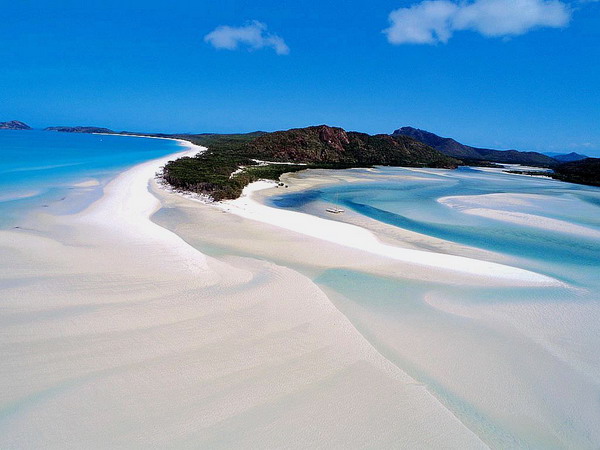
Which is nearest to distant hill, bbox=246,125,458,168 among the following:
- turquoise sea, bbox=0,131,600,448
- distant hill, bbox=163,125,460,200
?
distant hill, bbox=163,125,460,200

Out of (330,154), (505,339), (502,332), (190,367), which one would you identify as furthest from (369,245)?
(330,154)

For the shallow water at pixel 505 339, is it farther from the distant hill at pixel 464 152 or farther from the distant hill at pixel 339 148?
the distant hill at pixel 464 152

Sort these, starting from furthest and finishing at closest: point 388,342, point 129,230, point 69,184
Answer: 1. point 69,184
2. point 129,230
3. point 388,342

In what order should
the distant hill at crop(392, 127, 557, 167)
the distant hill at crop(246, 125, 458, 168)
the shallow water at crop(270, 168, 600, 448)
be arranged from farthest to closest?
1. the distant hill at crop(392, 127, 557, 167)
2. the distant hill at crop(246, 125, 458, 168)
3. the shallow water at crop(270, 168, 600, 448)

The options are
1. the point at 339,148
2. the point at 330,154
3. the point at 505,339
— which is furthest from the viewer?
the point at 339,148

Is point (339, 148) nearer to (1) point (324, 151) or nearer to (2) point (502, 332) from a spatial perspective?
(1) point (324, 151)

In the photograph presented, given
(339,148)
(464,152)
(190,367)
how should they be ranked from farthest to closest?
(464,152)
(339,148)
(190,367)

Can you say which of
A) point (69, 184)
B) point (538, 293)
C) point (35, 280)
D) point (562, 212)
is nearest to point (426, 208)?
point (562, 212)

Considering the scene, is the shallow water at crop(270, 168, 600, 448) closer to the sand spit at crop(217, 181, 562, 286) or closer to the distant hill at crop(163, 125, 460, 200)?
the sand spit at crop(217, 181, 562, 286)

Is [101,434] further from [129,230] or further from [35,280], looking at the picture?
[129,230]
